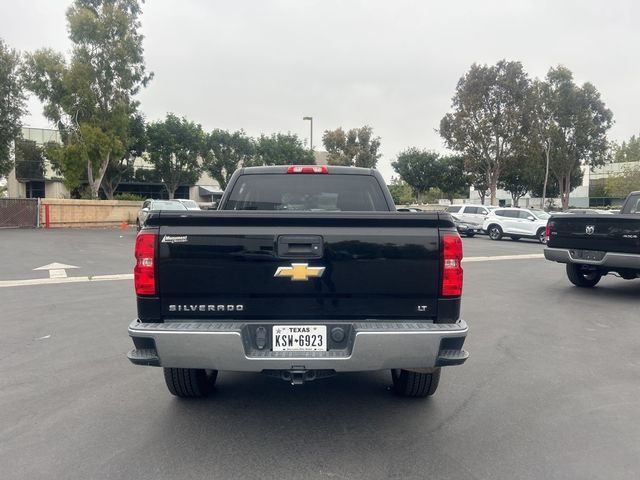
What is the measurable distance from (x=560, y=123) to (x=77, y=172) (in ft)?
122

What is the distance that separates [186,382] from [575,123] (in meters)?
46.4

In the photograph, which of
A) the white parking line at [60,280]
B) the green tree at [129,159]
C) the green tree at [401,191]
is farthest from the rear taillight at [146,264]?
the green tree at [401,191]

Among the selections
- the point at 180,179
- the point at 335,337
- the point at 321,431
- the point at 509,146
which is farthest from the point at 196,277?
the point at 509,146

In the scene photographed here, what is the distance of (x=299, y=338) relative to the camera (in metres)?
3.41

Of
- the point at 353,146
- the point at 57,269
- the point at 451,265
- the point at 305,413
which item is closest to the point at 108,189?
the point at 353,146

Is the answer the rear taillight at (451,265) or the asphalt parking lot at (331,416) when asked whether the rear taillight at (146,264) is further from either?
the rear taillight at (451,265)

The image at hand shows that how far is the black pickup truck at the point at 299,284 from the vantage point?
3373 millimetres

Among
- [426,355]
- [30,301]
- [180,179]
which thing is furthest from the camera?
[180,179]

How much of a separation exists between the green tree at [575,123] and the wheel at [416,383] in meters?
44.7

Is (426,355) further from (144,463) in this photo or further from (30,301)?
(30,301)

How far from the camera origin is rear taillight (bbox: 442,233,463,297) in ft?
11.3

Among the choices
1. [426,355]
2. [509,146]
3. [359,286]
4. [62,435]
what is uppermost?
[509,146]

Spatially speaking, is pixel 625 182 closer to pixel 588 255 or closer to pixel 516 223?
pixel 516 223

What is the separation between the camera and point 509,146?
4062 centimetres
